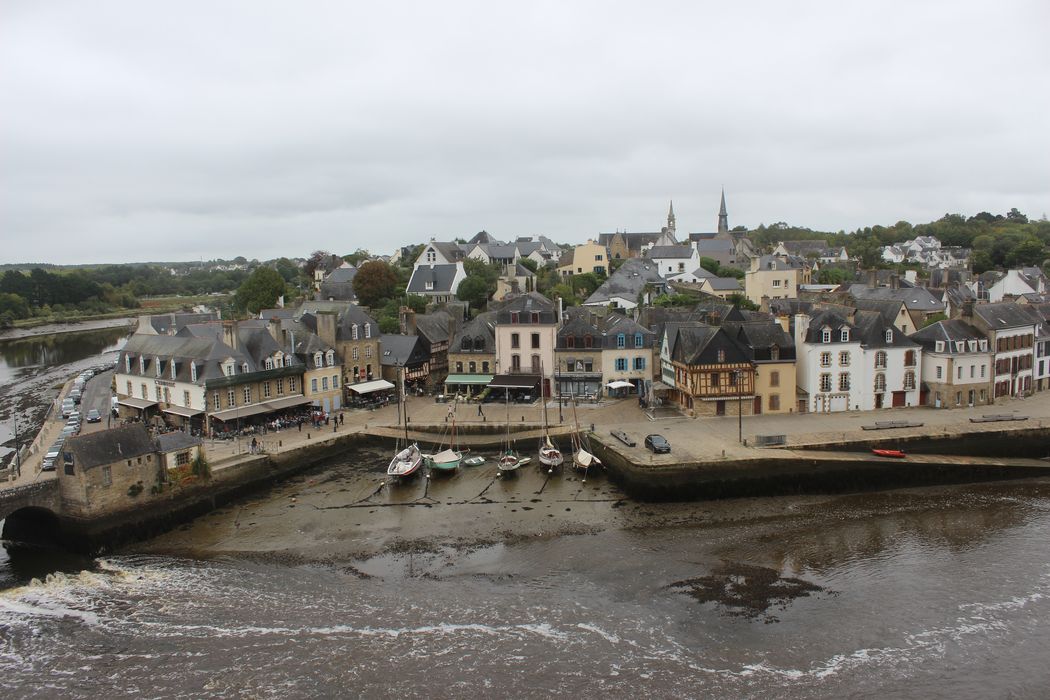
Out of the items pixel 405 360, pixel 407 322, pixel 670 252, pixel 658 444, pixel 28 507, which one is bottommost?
pixel 28 507

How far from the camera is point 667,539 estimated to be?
76.5 ft

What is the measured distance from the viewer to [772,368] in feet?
115

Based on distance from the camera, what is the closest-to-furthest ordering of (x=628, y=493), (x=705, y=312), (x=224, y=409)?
1. (x=628, y=493)
2. (x=224, y=409)
3. (x=705, y=312)

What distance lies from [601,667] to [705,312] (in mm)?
30425

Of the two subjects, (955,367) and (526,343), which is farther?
(526,343)

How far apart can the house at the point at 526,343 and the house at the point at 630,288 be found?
14.7 m

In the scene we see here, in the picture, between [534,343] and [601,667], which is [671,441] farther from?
[601,667]

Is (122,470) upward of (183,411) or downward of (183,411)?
downward

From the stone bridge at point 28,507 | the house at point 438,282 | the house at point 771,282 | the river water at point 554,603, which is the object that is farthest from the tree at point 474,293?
the stone bridge at point 28,507

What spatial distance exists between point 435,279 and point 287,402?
2606 cm

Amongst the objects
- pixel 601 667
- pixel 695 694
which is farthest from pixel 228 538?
pixel 695 694

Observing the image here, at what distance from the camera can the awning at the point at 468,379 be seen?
40.7m

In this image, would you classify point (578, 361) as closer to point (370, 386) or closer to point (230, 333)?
point (370, 386)

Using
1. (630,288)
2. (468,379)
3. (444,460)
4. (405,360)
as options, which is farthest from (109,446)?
(630,288)
